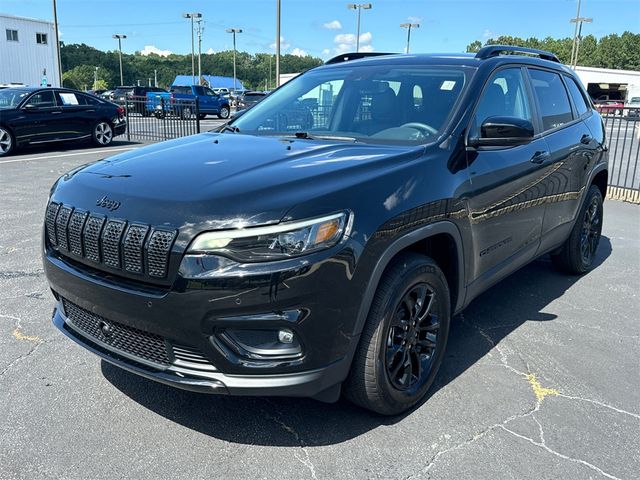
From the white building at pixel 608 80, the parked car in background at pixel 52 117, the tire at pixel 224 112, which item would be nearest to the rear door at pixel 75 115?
the parked car in background at pixel 52 117

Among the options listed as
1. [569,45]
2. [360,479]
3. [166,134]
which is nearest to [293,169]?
[360,479]

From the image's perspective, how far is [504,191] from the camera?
140 inches

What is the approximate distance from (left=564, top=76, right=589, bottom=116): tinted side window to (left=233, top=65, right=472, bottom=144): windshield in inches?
75.8

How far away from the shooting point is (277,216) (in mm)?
2305

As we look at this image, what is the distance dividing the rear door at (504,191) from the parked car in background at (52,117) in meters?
12.9

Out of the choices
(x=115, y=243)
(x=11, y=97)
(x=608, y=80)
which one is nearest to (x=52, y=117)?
(x=11, y=97)

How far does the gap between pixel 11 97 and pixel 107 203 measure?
13.2 meters

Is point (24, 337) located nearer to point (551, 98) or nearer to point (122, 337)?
point (122, 337)

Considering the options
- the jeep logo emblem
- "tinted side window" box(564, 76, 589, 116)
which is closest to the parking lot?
the jeep logo emblem

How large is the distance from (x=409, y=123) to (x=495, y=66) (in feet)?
2.57

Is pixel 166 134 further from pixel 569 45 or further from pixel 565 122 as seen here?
pixel 569 45

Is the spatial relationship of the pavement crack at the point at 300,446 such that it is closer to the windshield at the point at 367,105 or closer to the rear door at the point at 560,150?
the windshield at the point at 367,105

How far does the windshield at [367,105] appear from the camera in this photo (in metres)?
3.44

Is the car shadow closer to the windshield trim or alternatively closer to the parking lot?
the parking lot
